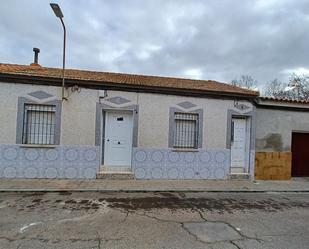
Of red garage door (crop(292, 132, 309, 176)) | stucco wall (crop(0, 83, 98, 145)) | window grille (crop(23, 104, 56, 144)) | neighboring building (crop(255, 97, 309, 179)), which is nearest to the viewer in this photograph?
stucco wall (crop(0, 83, 98, 145))

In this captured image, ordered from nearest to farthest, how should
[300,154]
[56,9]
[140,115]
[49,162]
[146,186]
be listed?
1. [56,9]
2. [146,186]
3. [49,162]
4. [140,115]
5. [300,154]

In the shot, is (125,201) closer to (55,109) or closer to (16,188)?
(16,188)

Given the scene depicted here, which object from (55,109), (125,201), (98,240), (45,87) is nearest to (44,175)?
(55,109)

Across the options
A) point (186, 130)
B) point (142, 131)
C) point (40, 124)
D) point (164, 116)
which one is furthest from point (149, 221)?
point (40, 124)

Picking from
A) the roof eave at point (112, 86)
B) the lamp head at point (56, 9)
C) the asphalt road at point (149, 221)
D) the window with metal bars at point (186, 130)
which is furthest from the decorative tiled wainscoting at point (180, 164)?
the lamp head at point (56, 9)

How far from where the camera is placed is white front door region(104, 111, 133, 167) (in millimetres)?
10070

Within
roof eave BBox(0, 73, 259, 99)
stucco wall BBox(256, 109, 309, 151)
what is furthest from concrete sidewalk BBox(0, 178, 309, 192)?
roof eave BBox(0, 73, 259, 99)

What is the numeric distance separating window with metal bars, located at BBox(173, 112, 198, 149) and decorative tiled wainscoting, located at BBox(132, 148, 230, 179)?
0.40m

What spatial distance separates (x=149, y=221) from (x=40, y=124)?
6074mm

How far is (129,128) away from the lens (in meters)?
10.2

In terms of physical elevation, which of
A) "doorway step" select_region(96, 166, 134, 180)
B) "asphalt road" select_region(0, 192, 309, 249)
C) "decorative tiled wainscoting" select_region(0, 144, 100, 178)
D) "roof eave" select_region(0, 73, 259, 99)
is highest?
"roof eave" select_region(0, 73, 259, 99)

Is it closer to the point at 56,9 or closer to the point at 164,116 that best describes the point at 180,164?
the point at 164,116

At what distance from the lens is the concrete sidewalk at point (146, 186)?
322 inches

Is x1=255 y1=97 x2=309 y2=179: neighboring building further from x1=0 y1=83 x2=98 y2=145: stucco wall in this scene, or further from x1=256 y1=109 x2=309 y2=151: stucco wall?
x1=0 y1=83 x2=98 y2=145: stucco wall
